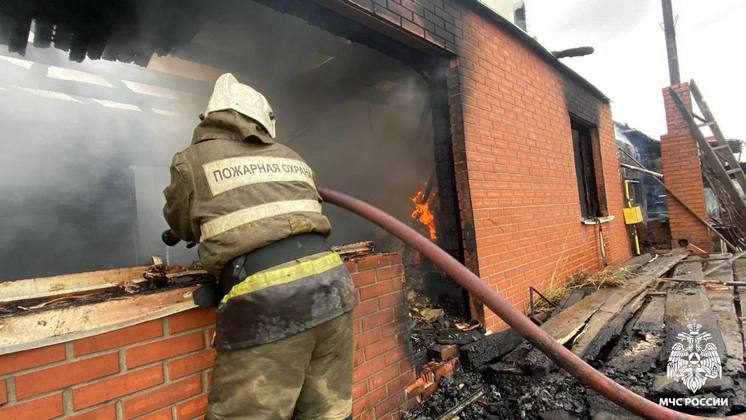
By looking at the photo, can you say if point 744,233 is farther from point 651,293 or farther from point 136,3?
point 136,3

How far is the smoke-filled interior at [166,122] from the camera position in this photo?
3.86 m

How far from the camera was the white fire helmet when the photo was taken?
1498 mm

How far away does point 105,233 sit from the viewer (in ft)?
21.0

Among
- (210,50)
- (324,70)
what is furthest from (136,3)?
(324,70)

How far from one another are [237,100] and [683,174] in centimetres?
1045

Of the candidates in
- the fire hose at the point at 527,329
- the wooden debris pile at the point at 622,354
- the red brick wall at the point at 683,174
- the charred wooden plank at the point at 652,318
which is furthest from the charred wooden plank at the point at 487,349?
the red brick wall at the point at 683,174

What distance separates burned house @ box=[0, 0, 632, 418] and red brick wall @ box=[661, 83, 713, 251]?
2.06 metres

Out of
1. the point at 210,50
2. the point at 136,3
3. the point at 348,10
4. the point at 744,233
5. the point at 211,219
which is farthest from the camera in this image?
the point at 744,233

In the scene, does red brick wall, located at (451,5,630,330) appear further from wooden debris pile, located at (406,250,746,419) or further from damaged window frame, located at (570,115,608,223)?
damaged window frame, located at (570,115,608,223)

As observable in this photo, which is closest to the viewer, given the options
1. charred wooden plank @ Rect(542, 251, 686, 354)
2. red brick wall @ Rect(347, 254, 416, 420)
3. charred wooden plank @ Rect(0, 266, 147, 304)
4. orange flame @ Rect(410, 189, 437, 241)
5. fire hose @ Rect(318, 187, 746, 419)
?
charred wooden plank @ Rect(0, 266, 147, 304)

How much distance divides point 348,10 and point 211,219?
1953 mm

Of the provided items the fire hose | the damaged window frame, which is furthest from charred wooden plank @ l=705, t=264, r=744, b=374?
the damaged window frame

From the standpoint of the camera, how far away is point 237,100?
4.97ft

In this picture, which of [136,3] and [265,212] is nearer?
[265,212]
